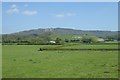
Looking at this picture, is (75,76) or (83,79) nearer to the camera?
(83,79)

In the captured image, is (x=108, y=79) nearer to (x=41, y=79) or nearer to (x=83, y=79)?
(x=83, y=79)

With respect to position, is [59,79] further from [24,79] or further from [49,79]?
[24,79]

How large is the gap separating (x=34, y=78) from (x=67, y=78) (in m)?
2.27

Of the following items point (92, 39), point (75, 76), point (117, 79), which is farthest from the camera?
point (92, 39)

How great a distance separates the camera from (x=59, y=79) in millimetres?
19406

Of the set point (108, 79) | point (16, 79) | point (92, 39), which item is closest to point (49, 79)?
point (16, 79)

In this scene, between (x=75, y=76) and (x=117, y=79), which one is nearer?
(x=117, y=79)

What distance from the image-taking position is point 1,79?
19.3 meters

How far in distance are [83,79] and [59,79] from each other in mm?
1614

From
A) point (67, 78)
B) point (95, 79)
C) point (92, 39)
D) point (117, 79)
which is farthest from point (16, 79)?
point (92, 39)

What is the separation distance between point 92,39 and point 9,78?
16300 centimetres

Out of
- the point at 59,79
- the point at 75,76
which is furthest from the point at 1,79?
the point at 75,76

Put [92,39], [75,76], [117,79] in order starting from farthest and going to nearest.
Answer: [92,39] → [75,76] → [117,79]

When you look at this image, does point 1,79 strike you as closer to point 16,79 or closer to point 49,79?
point 16,79
